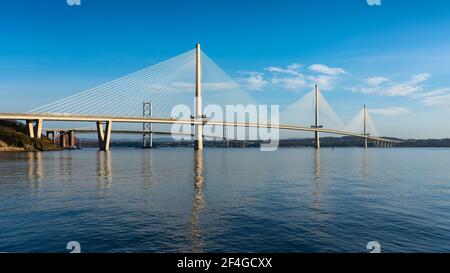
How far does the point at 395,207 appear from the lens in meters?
19.4

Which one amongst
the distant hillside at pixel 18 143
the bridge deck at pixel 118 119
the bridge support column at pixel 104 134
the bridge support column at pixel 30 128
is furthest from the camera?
the bridge support column at pixel 104 134

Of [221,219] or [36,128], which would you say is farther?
[36,128]

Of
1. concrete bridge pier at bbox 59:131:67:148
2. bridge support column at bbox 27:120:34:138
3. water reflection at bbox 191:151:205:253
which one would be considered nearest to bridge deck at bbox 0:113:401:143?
bridge support column at bbox 27:120:34:138

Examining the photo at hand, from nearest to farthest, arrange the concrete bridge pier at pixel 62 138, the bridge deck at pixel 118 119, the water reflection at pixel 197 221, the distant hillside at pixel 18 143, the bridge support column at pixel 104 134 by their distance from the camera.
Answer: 1. the water reflection at pixel 197 221
2. the distant hillside at pixel 18 143
3. the bridge deck at pixel 118 119
4. the bridge support column at pixel 104 134
5. the concrete bridge pier at pixel 62 138

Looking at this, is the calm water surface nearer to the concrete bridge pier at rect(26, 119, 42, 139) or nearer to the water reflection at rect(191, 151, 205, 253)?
the water reflection at rect(191, 151, 205, 253)

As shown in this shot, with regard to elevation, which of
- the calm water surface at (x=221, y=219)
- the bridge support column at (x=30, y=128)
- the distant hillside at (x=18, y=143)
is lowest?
the calm water surface at (x=221, y=219)

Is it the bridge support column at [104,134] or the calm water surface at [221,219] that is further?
the bridge support column at [104,134]

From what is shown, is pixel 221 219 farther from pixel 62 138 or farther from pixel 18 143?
pixel 62 138

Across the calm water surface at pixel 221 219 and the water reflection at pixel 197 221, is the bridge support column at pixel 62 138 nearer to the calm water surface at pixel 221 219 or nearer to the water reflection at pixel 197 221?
the calm water surface at pixel 221 219

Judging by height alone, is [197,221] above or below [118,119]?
below

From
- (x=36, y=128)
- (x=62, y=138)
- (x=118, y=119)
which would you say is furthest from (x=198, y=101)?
(x=62, y=138)

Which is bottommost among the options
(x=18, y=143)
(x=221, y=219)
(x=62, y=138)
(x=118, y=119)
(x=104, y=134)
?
(x=221, y=219)

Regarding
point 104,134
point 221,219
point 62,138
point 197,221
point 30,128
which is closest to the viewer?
point 197,221

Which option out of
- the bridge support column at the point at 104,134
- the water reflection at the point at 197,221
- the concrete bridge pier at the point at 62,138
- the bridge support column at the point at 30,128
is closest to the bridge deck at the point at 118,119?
the bridge support column at the point at 104,134
